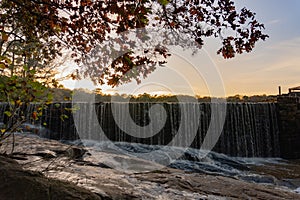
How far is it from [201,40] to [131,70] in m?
1.07

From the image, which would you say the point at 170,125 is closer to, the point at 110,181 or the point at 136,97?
the point at 136,97

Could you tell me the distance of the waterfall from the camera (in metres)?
11.0

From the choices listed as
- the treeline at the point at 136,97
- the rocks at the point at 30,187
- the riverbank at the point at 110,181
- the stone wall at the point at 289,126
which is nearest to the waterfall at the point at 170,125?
the stone wall at the point at 289,126

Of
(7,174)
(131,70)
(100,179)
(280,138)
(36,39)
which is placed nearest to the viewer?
(7,174)

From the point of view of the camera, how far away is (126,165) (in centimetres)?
391

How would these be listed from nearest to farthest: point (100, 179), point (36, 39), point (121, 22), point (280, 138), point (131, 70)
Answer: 1. point (100, 179)
2. point (121, 22)
3. point (131, 70)
4. point (36, 39)
5. point (280, 138)

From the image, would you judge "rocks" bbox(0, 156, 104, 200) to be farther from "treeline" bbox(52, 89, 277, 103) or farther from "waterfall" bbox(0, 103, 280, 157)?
"waterfall" bbox(0, 103, 280, 157)

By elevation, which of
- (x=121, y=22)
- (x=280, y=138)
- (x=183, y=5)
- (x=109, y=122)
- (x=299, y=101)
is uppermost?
(x=183, y=5)

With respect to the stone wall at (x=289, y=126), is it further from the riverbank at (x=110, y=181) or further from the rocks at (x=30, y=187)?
the rocks at (x=30, y=187)

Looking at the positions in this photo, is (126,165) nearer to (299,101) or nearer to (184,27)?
(184,27)

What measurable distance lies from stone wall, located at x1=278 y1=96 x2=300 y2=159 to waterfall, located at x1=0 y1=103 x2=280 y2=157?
10.6 inches

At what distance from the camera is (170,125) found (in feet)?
36.9

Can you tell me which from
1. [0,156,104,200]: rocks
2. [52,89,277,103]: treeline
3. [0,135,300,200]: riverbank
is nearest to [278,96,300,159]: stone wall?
[52,89,277,103]: treeline

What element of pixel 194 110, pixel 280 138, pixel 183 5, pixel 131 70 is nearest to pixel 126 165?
pixel 131 70
